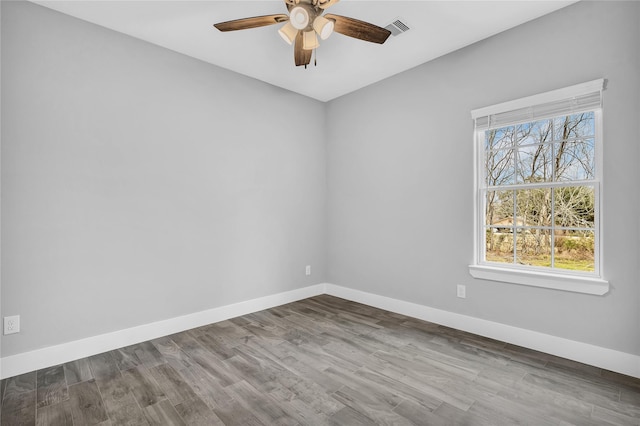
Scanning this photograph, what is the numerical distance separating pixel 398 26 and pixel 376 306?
3.09 m

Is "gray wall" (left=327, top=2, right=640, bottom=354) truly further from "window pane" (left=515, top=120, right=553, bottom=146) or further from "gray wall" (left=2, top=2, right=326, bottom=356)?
"gray wall" (left=2, top=2, right=326, bottom=356)

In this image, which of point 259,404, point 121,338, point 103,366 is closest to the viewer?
point 259,404

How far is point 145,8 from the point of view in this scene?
8.43ft

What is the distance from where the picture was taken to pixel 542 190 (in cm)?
282

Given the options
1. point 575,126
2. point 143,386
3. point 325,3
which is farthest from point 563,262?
point 143,386

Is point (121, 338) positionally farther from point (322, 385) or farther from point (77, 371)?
point (322, 385)

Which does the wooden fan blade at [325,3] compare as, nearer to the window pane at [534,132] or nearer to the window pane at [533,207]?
the window pane at [534,132]

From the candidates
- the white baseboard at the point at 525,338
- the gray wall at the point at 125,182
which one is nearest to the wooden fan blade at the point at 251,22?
the gray wall at the point at 125,182

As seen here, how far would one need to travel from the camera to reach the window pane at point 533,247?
279cm

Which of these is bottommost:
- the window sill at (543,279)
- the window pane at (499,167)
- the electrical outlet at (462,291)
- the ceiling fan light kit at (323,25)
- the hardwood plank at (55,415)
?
the hardwood plank at (55,415)

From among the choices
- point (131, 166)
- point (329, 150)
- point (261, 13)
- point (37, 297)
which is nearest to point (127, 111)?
point (131, 166)

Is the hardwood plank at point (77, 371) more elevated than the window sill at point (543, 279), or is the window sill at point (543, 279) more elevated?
the window sill at point (543, 279)

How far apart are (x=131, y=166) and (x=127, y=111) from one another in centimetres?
51

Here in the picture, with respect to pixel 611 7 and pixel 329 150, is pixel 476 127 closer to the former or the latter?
pixel 611 7
